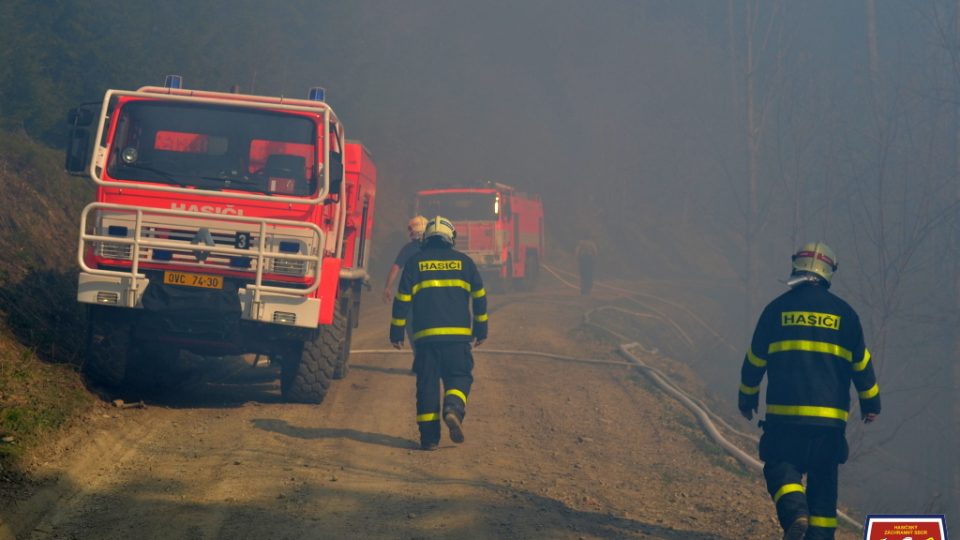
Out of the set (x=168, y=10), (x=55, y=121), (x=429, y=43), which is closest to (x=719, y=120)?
(x=429, y=43)

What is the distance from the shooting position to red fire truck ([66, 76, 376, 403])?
27.4 ft

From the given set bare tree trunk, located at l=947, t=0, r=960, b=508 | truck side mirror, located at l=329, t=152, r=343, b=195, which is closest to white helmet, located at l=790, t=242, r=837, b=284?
truck side mirror, located at l=329, t=152, r=343, b=195

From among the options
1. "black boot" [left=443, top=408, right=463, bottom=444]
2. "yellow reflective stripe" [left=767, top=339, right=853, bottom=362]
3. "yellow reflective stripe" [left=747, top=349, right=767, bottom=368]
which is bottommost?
"black boot" [left=443, top=408, right=463, bottom=444]

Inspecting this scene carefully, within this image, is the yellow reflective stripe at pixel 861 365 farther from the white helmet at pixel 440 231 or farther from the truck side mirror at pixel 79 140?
the truck side mirror at pixel 79 140

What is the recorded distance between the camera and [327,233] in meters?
9.31

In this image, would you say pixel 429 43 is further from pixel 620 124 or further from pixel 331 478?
pixel 331 478

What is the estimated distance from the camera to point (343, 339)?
10039mm

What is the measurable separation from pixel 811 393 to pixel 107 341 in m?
6.18

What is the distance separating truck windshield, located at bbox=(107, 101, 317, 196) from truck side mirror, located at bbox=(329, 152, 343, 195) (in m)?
0.19

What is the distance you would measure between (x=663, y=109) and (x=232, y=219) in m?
60.6

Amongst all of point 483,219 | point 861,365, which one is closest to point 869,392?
point 861,365

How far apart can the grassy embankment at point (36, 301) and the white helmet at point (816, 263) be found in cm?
537

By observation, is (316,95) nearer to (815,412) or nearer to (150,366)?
(150,366)

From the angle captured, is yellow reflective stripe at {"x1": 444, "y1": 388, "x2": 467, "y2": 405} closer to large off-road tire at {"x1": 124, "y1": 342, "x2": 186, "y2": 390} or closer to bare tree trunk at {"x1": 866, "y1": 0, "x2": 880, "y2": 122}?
large off-road tire at {"x1": 124, "y1": 342, "x2": 186, "y2": 390}
